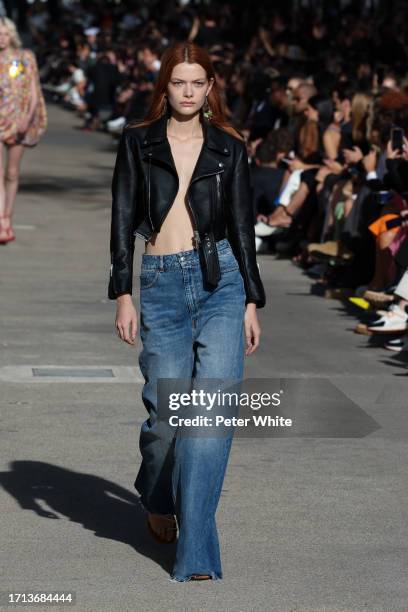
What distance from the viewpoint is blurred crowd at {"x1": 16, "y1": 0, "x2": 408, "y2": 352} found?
12.0 metres

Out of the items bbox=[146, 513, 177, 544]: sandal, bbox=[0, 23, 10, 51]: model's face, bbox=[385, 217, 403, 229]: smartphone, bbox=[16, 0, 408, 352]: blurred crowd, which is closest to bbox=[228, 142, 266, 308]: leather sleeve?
bbox=[146, 513, 177, 544]: sandal

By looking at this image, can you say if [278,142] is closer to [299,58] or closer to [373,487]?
[373,487]

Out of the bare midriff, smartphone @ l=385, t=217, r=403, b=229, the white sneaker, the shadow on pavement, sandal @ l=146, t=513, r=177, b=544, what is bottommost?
the white sneaker

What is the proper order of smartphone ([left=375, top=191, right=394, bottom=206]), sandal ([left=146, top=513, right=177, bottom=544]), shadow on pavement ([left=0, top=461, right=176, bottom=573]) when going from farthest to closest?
smartphone ([left=375, top=191, right=394, bottom=206]), shadow on pavement ([left=0, top=461, right=176, bottom=573]), sandal ([left=146, top=513, right=177, bottom=544])

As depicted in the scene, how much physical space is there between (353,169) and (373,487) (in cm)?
676

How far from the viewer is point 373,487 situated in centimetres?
717

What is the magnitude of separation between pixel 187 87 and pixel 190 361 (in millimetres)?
900

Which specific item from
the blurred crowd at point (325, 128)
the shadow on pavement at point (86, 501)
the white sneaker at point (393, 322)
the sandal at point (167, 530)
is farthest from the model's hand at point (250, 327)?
the white sneaker at point (393, 322)

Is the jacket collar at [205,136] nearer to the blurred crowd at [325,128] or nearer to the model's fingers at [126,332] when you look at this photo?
the model's fingers at [126,332]

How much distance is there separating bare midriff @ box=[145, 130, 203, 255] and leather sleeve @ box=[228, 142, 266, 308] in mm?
148

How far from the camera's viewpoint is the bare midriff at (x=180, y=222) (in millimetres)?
5805

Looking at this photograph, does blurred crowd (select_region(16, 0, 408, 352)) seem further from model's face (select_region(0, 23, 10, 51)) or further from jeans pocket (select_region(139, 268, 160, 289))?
jeans pocket (select_region(139, 268, 160, 289))

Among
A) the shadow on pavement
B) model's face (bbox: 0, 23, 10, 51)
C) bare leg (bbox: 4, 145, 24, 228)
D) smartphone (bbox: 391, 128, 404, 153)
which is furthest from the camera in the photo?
bare leg (bbox: 4, 145, 24, 228)

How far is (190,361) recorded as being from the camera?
5.81m
